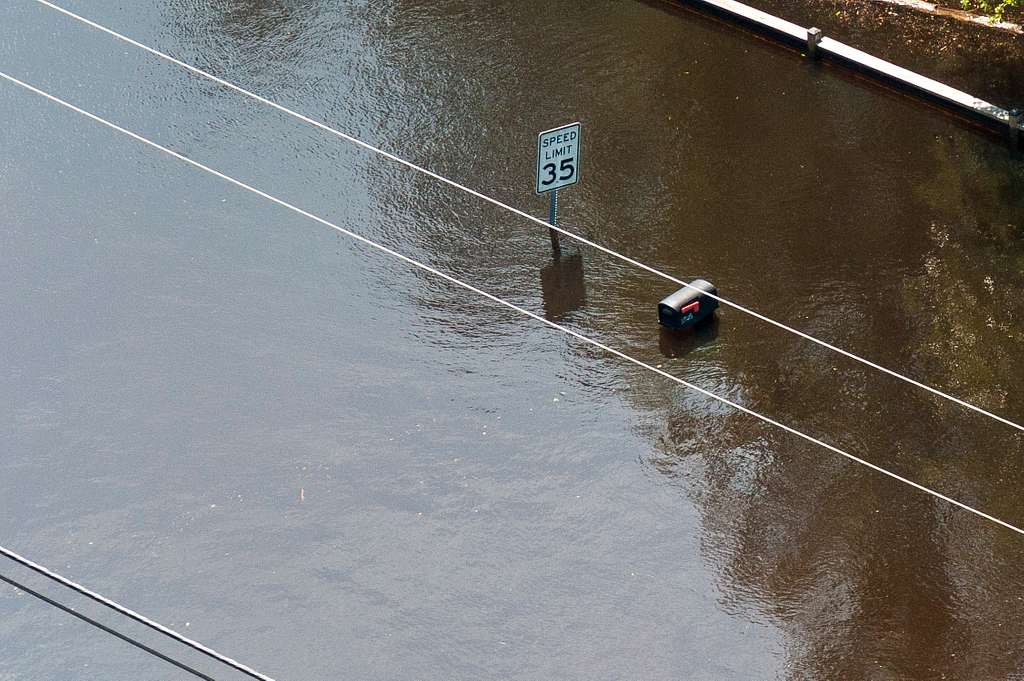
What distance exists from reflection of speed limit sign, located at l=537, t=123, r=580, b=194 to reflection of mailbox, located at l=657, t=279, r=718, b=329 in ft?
5.90

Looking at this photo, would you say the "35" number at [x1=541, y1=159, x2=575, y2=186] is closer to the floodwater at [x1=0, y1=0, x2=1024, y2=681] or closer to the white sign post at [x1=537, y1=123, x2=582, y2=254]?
the white sign post at [x1=537, y1=123, x2=582, y2=254]

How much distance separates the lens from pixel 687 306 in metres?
11.9

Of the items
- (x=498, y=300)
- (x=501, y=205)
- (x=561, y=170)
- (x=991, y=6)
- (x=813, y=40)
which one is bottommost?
(x=498, y=300)

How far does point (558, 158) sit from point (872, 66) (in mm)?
5230

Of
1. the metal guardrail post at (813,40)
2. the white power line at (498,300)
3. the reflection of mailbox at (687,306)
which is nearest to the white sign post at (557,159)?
the white power line at (498,300)

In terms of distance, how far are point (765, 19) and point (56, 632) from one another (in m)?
11.8

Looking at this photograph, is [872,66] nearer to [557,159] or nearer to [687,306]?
[557,159]

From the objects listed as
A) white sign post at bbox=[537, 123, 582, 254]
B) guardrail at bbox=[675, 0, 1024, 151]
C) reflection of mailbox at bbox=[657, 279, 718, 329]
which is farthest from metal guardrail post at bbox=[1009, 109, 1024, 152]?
white sign post at bbox=[537, 123, 582, 254]

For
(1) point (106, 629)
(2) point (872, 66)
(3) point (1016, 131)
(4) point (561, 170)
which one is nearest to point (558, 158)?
(4) point (561, 170)

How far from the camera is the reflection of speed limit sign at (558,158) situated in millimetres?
12703

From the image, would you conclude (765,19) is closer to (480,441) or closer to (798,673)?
(480,441)

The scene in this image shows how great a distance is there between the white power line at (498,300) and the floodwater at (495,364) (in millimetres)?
102

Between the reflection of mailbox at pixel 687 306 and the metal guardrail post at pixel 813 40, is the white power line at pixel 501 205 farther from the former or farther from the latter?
the metal guardrail post at pixel 813 40

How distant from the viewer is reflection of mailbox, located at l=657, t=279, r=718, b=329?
11883 millimetres
